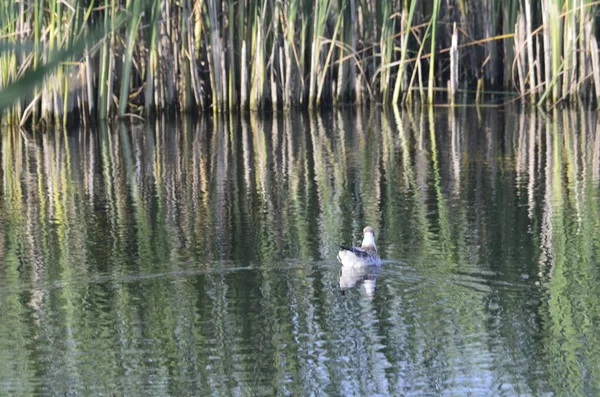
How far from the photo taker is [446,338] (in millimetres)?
4473

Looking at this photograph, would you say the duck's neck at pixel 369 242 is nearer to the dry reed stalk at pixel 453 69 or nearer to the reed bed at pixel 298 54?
the reed bed at pixel 298 54

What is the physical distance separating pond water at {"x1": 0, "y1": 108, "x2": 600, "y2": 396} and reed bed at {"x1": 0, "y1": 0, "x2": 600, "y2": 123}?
170cm

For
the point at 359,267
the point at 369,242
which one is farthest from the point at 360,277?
the point at 369,242

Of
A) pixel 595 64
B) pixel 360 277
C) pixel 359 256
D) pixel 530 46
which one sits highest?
pixel 530 46

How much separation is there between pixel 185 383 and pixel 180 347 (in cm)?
48

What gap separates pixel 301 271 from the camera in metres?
5.72

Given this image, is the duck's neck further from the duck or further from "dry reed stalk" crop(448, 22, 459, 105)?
"dry reed stalk" crop(448, 22, 459, 105)

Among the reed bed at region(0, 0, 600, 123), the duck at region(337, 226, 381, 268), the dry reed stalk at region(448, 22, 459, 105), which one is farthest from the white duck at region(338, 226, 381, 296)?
the dry reed stalk at region(448, 22, 459, 105)

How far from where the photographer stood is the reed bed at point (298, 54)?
12109 mm

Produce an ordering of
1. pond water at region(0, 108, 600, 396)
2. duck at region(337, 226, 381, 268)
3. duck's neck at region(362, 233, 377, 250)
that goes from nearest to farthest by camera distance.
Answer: pond water at region(0, 108, 600, 396), duck at region(337, 226, 381, 268), duck's neck at region(362, 233, 377, 250)

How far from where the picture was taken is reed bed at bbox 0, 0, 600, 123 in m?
12.1

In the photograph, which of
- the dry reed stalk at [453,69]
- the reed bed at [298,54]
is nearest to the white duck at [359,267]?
the reed bed at [298,54]

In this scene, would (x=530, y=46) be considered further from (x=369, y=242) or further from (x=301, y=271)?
(x=301, y=271)

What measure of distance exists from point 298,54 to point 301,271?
8.12m
